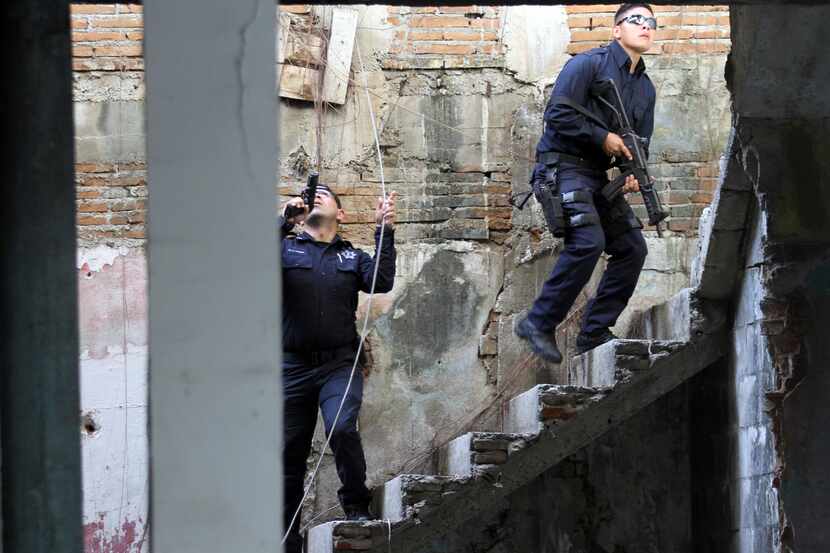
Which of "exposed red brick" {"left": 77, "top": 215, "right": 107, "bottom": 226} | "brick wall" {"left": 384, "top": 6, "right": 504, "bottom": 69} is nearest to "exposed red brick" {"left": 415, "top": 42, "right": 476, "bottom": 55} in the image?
"brick wall" {"left": 384, "top": 6, "right": 504, "bottom": 69}

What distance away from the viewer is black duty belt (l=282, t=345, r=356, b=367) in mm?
7684

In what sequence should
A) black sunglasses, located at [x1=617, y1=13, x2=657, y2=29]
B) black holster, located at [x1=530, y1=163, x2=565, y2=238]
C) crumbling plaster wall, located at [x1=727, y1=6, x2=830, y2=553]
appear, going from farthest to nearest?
black sunglasses, located at [x1=617, y1=13, x2=657, y2=29] < black holster, located at [x1=530, y1=163, x2=565, y2=238] < crumbling plaster wall, located at [x1=727, y1=6, x2=830, y2=553]

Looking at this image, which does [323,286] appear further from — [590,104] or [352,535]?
[590,104]

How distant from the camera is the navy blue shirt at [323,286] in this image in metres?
7.66

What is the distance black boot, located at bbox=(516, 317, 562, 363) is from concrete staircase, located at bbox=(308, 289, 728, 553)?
0.56 ft

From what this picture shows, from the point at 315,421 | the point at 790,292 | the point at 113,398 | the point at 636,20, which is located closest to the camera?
the point at 790,292

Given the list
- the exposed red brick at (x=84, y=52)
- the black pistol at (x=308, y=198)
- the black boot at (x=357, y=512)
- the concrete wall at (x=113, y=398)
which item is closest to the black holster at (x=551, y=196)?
the black pistol at (x=308, y=198)

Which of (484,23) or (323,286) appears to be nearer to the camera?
(323,286)

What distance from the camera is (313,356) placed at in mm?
7688

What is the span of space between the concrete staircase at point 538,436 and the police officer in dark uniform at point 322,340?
0.20 metres

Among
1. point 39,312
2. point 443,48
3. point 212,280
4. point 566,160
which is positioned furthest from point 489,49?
point 212,280

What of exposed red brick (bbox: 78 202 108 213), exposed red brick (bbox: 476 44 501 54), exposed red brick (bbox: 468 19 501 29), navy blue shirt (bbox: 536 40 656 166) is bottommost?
exposed red brick (bbox: 78 202 108 213)

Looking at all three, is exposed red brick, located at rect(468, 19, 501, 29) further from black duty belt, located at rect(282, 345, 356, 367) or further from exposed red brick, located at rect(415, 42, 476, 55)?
black duty belt, located at rect(282, 345, 356, 367)

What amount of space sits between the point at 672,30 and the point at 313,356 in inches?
143
